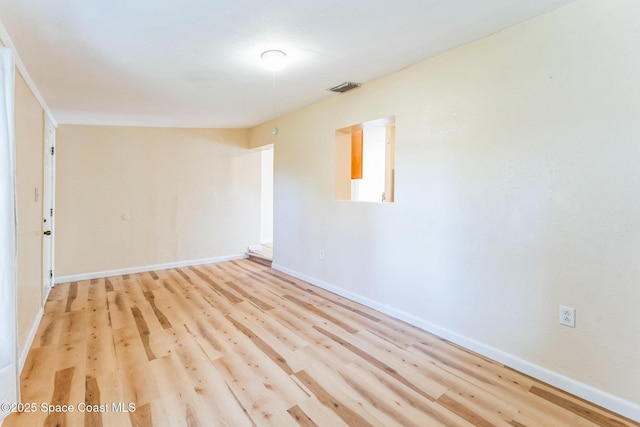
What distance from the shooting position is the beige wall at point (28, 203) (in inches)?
86.4

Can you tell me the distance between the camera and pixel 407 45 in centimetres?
234

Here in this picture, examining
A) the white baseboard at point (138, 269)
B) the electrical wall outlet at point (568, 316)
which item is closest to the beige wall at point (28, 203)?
the white baseboard at point (138, 269)

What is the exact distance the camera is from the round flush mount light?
232 cm

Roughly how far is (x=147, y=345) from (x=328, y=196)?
2.41 meters

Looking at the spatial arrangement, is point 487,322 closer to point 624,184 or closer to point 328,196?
point 624,184

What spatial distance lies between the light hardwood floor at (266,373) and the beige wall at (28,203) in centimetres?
31

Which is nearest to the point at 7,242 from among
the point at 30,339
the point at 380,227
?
the point at 30,339

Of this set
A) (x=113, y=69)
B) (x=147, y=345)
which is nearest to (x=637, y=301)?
(x=147, y=345)

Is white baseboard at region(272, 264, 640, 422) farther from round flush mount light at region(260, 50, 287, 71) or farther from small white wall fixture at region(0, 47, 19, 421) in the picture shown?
small white wall fixture at region(0, 47, 19, 421)

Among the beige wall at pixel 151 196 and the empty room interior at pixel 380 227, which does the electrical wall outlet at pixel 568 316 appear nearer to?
the empty room interior at pixel 380 227

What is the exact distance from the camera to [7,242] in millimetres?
1496

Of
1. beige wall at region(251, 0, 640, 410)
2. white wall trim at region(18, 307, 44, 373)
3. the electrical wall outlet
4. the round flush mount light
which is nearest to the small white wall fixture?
white wall trim at region(18, 307, 44, 373)

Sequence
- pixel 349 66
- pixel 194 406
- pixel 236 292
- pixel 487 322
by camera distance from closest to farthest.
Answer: pixel 194 406
pixel 487 322
pixel 349 66
pixel 236 292

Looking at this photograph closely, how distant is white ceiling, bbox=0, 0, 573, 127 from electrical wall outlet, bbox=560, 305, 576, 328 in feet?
6.26
